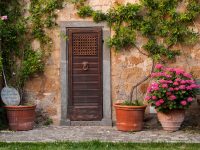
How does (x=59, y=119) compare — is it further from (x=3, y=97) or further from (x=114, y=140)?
(x=114, y=140)

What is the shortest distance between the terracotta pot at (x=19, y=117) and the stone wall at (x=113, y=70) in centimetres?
68

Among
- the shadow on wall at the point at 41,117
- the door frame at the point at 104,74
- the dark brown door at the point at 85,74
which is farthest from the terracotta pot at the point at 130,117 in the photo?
the shadow on wall at the point at 41,117

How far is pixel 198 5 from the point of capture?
32.1ft

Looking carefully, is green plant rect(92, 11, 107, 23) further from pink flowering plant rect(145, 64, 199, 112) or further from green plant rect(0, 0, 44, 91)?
pink flowering plant rect(145, 64, 199, 112)

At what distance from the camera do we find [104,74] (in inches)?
389

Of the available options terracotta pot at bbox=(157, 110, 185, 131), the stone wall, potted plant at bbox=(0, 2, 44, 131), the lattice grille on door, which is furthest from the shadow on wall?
terracotta pot at bbox=(157, 110, 185, 131)

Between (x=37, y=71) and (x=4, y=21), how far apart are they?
Result: 1.17m

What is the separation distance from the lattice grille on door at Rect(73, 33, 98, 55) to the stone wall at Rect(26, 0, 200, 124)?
0.32m

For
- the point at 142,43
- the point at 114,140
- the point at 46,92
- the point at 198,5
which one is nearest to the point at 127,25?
the point at 142,43

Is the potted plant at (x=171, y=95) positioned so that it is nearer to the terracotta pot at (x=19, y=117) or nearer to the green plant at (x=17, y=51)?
the terracotta pot at (x=19, y=117)

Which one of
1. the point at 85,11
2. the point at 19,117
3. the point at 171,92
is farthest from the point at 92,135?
the point at 85,11

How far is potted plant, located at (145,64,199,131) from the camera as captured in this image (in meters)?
8.90

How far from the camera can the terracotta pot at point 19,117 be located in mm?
9289

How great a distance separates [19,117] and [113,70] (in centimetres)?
204
